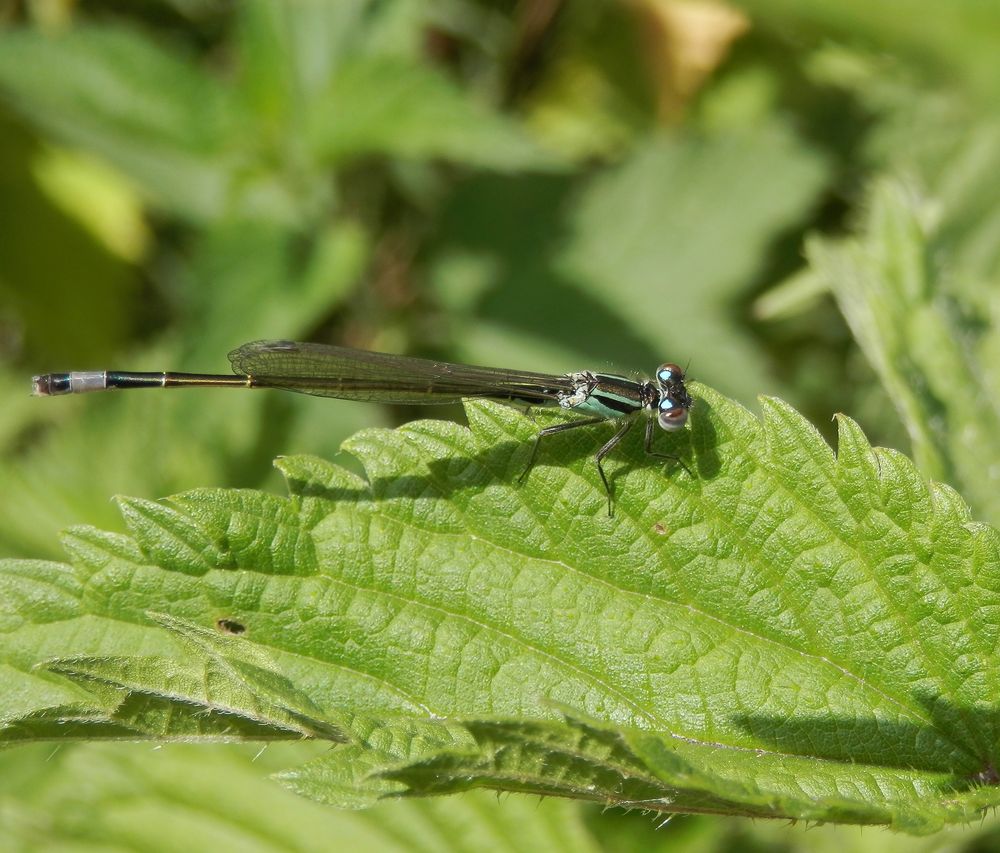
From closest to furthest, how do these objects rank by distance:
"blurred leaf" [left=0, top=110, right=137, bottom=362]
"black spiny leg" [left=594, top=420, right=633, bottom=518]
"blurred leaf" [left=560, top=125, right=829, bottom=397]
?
"black spiny leg" [left=594, top=420, right=633, bottom=518] → "blurred leaf" [left=560, top=125, right=829, bottom=397] → "blurred leaf" [left=0, top=110, right=137, bottom=362]

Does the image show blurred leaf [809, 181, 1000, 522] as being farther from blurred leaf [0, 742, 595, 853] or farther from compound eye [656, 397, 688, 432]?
blurred leaf [0, 742, 595, 853]

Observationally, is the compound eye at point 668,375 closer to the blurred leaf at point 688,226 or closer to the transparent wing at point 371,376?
the transparent wing at point 371,376

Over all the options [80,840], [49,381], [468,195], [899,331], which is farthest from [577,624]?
[468,195]

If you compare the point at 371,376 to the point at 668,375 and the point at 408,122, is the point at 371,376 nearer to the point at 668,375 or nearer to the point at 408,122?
the point at 408,122

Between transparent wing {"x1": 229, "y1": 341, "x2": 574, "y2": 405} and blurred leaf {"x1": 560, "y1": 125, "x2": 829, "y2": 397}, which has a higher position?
blurred leaf {"x1": 560, "y1": 125, "x2": 829, "y2": 397}

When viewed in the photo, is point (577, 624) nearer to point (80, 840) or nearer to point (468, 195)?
point (80, 840)

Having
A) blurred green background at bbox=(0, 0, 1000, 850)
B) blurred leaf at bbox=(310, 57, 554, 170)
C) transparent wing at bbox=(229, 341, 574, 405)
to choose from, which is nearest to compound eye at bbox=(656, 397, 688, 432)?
transparent wing at bbox=(229, 341, 574, 405)
